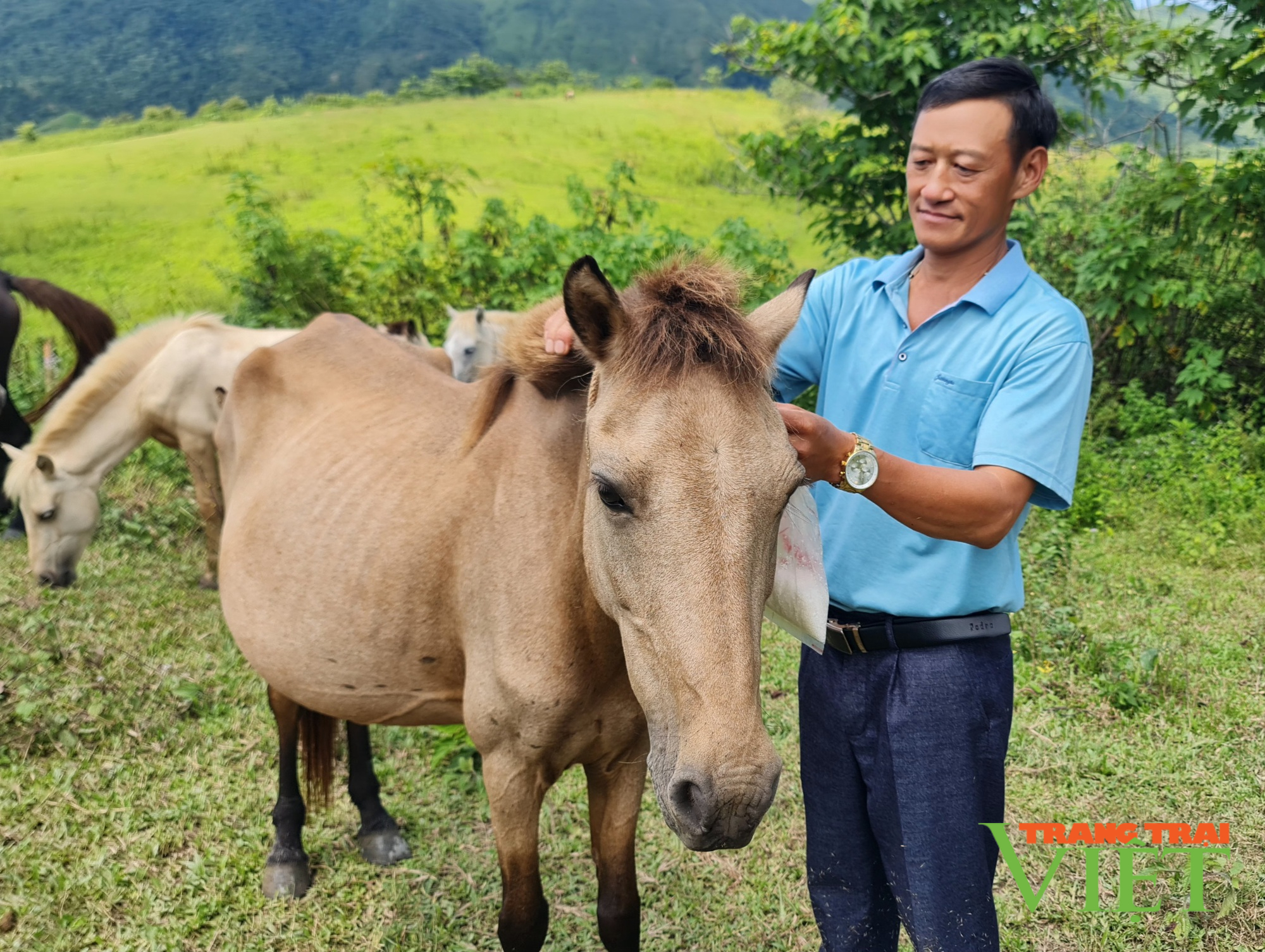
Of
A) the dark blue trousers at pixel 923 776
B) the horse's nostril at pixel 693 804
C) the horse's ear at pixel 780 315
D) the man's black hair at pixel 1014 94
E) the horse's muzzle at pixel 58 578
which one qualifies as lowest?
the horse's muzzle at pixel 58 578

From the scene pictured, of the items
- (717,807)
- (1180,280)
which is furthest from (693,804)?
(1180,280)

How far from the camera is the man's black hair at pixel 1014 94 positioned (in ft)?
5.98

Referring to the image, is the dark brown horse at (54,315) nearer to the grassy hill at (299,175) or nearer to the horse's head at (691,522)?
the grassy hill at (299,175)

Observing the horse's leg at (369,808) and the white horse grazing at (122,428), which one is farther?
the white horse grazing at (122,428)

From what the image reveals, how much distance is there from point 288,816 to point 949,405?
3170 millimetres

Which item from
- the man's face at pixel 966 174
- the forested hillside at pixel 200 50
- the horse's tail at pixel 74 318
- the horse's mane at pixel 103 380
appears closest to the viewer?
the man's face at pixel 966 174

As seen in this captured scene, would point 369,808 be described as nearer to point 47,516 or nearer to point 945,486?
point 945,486

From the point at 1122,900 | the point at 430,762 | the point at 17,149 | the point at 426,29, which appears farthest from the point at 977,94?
the point at 426,29

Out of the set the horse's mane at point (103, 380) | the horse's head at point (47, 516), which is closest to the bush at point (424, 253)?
the horse's mane at point (103, 380)

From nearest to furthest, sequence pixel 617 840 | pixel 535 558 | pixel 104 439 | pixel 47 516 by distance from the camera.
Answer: pixel 535 558 < pixel 617 840 < pixel 47 516 < pixel 104 439

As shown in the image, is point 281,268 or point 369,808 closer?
point 369,808

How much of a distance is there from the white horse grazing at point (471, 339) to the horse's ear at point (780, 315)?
6.47 meters

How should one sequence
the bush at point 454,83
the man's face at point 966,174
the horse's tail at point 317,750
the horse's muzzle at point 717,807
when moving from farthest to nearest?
the bush at point 454,83 → the horse's tail at point 317,750 → the man's face at point 966,174 → the horse's muzzle at point 717,807

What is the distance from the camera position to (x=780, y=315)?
1884 mm
